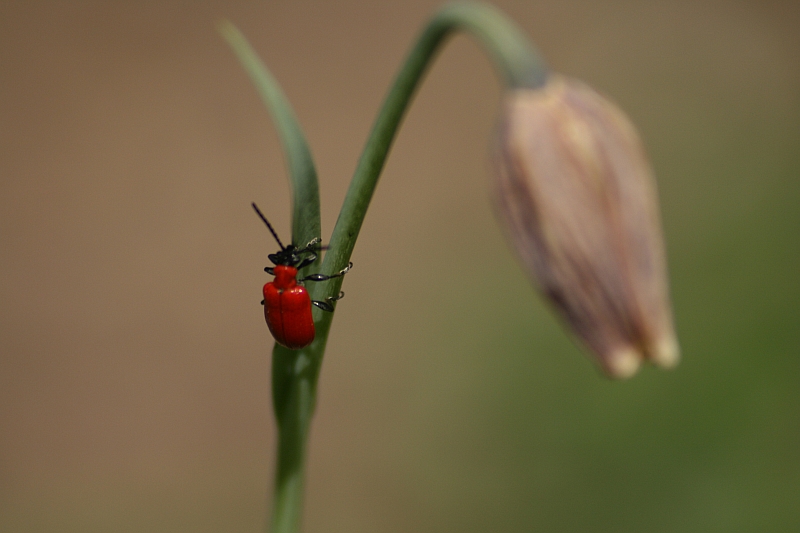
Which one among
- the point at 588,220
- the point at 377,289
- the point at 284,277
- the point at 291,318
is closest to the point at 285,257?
the point at 284,277

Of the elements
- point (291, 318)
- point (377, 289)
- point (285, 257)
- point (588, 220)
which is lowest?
point (291, 318)

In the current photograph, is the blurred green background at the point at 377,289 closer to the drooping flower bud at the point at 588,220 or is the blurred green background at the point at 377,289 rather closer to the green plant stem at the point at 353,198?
the green plant stem at the point at 353,198

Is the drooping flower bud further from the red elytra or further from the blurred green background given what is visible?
the blurred green background

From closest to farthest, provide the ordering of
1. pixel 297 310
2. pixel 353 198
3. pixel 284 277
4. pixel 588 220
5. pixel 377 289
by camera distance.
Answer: pixel 588 220
pixel 353 198
pixel 297 310
pixel 284 277
pixel 377 289

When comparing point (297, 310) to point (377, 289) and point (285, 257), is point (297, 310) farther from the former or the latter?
point (377, 289)

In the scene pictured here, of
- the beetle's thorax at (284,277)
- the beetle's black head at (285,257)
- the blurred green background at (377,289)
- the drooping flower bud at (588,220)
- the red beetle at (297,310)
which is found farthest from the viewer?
the blurred green background at (377,289)

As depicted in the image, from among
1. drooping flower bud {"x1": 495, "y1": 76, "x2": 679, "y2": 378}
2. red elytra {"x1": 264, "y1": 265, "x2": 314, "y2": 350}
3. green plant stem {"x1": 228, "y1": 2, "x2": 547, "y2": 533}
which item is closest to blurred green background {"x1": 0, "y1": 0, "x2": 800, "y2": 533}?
red elytra {"x1": 264, "y1": 265, "x2": 314, "y2": 350}

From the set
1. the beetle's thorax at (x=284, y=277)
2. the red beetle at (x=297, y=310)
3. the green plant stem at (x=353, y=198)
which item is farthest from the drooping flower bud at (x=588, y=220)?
the beetle's thorax at (x=284, y=277)
